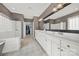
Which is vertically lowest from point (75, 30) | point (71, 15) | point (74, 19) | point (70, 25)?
point (75, 30)

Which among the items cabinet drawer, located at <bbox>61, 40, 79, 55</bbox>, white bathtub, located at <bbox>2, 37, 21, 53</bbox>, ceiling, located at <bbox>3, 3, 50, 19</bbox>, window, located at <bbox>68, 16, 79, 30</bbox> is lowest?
white bathtub, located at <bbox>2, 37, 21, 53</bbox>

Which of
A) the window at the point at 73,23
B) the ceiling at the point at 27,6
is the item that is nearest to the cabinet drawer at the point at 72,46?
the window at the point at 73,23

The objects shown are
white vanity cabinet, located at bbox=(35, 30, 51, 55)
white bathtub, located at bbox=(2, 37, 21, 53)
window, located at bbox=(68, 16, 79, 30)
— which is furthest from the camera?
white bathtub, located at bbox=(2, 37, 21, 53)

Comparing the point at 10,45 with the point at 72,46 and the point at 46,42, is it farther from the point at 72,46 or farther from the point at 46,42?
the point at 72,46

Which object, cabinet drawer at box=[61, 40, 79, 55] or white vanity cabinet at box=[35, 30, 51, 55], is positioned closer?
cabinet drawer at box=[61, 40, 79, 55]

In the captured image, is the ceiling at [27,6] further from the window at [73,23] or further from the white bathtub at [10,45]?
the window at [73,23]

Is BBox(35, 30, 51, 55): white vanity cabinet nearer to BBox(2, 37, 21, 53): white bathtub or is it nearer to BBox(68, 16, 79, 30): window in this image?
BBox(68, 16, 79, 30): window

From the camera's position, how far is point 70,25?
1963mm

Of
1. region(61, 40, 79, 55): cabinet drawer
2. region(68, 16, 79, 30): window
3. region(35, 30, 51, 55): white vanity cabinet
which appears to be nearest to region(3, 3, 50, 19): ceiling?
region(35, 30, 51, 55): white vanity cabinet

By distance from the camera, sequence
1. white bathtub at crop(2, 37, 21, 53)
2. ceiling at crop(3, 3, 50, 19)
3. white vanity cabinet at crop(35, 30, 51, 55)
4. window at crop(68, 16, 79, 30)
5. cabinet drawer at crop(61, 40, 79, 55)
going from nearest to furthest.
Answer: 1. cabinet drawer at crop(61, 40, 79, 55)
2. window at crop(68, 16, 79, 30)
3. white vanity cabinet at crop(35, 30, 51, 55)
4. white bathtub at crop(2, 37, 21, 53)
5. ceiling at crop(3, 3, 50, 19)

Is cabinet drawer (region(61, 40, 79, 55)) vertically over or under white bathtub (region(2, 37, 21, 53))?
over

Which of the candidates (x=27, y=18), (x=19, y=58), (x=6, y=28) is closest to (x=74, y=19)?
(x=19, y=58)

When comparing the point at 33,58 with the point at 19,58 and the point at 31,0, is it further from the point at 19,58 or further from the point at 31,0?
the point at 31,0

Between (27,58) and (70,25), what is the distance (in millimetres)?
1510
